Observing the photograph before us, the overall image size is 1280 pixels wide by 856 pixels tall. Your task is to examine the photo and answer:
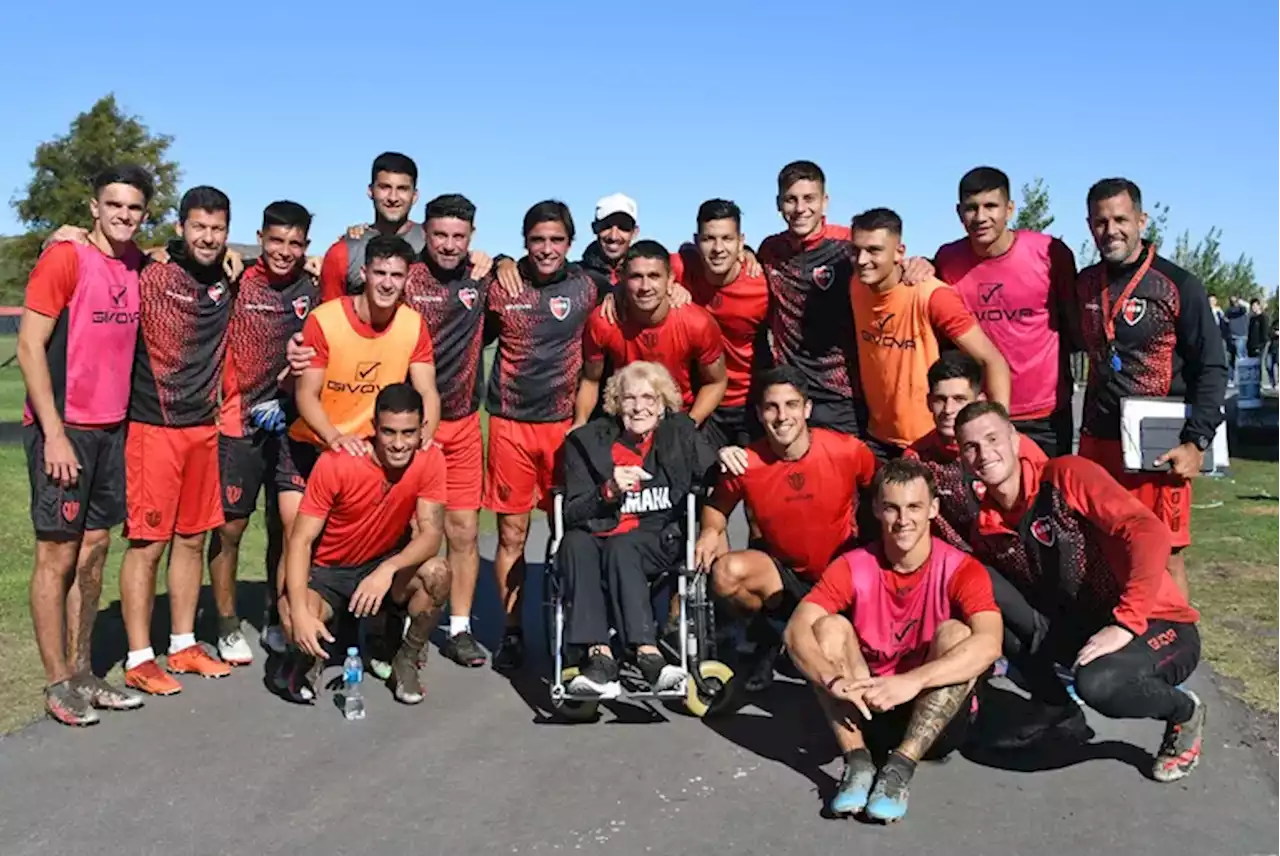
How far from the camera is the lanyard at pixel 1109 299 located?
17.9ft

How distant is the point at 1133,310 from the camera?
215 inches

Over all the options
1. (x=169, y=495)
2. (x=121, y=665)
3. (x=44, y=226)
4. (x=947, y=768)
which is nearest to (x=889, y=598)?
(x=947, y=768)

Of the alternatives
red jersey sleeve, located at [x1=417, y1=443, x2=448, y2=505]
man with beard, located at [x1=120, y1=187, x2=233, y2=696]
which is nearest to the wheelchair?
red jersey sleeve, located at [x1=417, y1=443, x2=448, y2=505]

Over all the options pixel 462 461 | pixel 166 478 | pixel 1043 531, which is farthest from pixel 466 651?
pixel 1043 531

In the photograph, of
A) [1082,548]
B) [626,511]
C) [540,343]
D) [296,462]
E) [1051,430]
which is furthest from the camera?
[540,343]

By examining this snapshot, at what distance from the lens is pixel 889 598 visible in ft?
15.3

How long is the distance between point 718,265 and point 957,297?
3.91ft

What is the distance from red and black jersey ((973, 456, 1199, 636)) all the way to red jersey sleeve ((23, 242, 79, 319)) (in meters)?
3.95

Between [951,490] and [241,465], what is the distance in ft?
11.5

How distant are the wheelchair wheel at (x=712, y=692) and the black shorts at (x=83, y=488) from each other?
267 cm

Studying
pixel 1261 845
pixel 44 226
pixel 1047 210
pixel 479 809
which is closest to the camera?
pixel 1261 845

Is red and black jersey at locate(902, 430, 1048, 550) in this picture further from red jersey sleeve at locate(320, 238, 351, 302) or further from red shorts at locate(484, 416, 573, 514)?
red jersey sleeve at locate(320, 238, 351, 302)

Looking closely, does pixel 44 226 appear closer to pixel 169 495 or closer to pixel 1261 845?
pixel 169 495

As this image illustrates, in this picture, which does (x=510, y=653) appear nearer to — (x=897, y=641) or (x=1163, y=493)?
(x=897, y=641)
